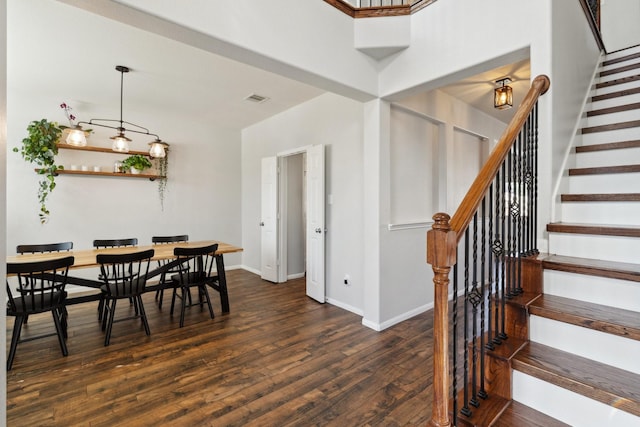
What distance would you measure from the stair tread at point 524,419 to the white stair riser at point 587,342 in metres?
0.34

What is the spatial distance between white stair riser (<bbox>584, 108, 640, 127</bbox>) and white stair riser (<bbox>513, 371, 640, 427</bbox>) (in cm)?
238

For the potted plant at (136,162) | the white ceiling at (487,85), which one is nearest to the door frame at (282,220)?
the potted plant at (136,162)

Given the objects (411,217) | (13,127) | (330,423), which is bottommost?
(330,423)

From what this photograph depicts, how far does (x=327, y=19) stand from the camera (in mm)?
2678

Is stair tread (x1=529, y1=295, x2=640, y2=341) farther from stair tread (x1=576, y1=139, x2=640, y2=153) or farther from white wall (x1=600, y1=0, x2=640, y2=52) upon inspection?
white wall (x1=600, y1=0, x2=640, y2=52)

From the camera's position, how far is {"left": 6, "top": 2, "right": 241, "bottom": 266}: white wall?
9.42 feet

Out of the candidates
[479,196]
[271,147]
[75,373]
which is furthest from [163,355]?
[271,147]

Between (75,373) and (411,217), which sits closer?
(75,373)

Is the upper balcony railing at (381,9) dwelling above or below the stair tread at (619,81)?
above

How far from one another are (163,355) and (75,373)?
62 centimetres

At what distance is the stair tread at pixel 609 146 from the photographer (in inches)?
82.5

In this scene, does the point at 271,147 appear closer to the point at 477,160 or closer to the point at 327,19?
the point at 327,19

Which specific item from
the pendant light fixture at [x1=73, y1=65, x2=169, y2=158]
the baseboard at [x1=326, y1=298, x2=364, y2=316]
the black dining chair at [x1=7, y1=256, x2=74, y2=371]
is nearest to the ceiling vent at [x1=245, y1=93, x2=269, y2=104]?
the pendant light fixture at [x1=73, y1=65, x2=169, y2=158]

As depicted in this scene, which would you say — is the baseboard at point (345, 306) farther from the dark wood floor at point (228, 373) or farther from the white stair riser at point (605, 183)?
the white stair riser at point (605, 183)
